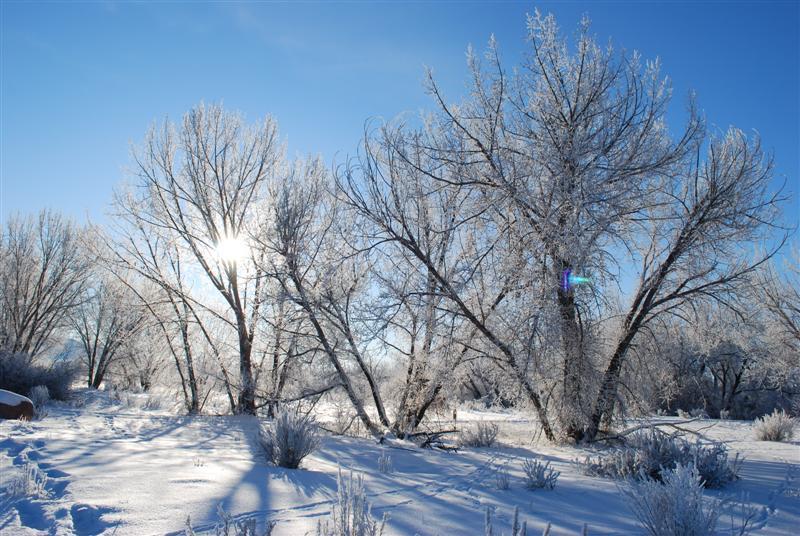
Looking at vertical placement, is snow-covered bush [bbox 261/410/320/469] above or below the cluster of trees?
below

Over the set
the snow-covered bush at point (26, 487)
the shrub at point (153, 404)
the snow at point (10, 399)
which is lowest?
the shrub at point (153, 404)

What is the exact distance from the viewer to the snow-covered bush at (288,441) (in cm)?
473

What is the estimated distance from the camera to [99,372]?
2775cm

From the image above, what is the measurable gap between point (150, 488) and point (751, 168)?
30.7 feet

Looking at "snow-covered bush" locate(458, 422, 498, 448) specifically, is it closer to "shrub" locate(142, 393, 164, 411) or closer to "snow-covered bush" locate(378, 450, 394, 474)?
"snow-covered bush" locate(378, 450, 394, 474)

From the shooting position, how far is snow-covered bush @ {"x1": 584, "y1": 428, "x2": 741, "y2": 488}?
4.44 meters

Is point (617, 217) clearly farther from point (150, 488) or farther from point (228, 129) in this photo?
point (228, 129)

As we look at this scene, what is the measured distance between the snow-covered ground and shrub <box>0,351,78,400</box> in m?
7.22

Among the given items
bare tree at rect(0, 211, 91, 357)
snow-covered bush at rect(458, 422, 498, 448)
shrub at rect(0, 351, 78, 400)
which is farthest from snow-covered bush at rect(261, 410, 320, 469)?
bare tree at rect(0, 211, 91, 357)

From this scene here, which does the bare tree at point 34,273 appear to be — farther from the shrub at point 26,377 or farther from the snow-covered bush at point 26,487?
the snow-covered bush at point 26,487

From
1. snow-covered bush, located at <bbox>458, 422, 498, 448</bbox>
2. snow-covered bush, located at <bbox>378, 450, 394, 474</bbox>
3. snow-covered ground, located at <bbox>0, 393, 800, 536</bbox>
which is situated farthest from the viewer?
snow-covered bush, located at <bbox>458, 422, 498, 448</bbox>

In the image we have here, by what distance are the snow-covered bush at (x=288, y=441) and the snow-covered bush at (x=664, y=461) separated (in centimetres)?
292

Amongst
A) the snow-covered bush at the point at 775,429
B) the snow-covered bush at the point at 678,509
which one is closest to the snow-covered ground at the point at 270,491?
the snow-covered bush at the point at 678,509

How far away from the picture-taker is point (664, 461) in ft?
15.1
